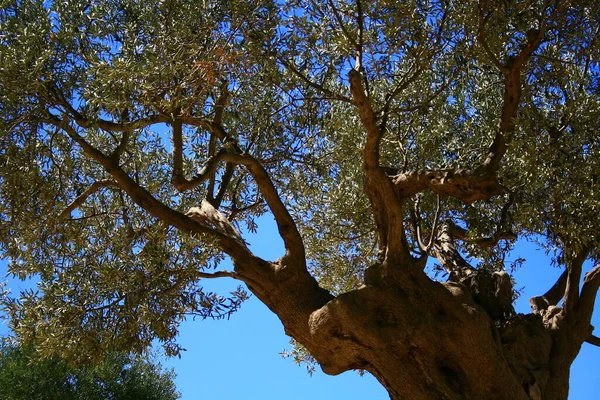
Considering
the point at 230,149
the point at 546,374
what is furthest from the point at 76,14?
the point at 546,374

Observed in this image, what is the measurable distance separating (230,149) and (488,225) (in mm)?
4514

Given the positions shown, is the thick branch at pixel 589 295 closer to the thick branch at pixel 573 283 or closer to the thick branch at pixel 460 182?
the thick branch at pixel 573 283

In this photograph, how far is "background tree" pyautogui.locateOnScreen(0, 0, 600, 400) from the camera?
7891 millimetres

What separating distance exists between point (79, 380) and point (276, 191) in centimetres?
1006

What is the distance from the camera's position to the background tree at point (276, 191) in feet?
25.9

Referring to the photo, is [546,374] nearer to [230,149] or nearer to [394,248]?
[394,248]

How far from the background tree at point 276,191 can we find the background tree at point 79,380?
23.0 ft

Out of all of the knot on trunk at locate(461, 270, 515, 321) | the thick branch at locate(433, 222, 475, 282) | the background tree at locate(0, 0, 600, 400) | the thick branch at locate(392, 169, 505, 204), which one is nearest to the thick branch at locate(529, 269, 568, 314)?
the background tree at locate(0, 0, 600, 400)

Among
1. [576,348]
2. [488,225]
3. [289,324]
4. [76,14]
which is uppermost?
[76,14]

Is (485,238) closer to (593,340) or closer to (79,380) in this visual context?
(593,340)

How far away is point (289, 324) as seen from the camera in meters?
8.33

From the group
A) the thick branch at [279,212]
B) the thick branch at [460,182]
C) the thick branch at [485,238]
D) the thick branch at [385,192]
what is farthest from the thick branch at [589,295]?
the thick branch at [279,212]

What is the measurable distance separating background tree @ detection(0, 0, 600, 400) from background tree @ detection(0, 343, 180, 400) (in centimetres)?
702

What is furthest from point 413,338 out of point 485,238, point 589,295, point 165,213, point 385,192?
point 165,213
